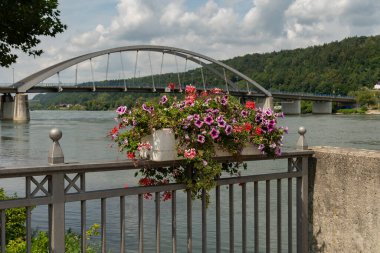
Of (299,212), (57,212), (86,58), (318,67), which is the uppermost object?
(318,67)

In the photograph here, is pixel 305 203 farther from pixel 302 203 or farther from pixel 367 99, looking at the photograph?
pixel 367 99

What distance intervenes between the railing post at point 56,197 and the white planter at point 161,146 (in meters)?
0.55

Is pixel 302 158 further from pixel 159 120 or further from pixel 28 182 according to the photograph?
pixel 28 182

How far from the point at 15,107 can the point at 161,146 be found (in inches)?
2908

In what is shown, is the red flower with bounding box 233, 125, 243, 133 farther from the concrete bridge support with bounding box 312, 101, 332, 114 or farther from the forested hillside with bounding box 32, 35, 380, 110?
the forested hillside with bounding box 32, 35, 380, 110

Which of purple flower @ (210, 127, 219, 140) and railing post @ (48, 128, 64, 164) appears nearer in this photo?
railing post @ (48, 128, 64, 164)

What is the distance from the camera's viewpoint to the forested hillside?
448ft

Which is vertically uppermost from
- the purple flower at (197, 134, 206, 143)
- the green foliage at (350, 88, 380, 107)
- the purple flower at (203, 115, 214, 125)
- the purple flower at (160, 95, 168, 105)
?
the green foliage at (350, 88, 380, 107)

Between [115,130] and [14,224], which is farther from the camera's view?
[14,224]

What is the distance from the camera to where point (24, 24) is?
9.82m

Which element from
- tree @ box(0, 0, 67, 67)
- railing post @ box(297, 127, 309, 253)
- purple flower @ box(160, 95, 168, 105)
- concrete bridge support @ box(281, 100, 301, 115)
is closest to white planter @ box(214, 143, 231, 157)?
purple flower @ box(160, 95, 168, 105)

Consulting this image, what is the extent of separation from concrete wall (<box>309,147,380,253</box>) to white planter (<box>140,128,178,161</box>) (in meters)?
1.40

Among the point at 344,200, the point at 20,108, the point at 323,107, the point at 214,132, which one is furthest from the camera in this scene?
the point at 323,107

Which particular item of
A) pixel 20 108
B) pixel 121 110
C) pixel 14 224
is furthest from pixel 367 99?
pixel 121 110
